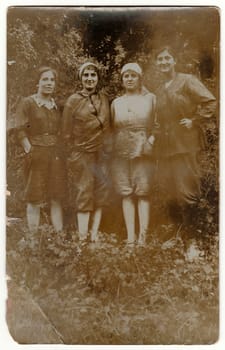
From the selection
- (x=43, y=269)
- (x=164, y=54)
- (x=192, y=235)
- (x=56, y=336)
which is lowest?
(x=56, y=336)

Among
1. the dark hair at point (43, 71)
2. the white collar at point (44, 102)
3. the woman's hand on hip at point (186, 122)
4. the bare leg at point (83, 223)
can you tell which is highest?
the dark hair at point (43, 71)

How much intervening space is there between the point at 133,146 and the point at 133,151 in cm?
2

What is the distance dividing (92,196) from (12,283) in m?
0.56

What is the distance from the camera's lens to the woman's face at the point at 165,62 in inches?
72.1

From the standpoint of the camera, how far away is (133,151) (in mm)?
1827

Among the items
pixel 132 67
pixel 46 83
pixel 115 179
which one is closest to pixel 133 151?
pixel 115 179

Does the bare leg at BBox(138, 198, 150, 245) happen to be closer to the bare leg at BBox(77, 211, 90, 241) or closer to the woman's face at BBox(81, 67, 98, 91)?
the bare leg at BBox(77, 211, 90, 241)

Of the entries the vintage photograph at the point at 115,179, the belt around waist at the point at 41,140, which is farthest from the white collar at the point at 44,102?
the belt around waist at the point at 41,140

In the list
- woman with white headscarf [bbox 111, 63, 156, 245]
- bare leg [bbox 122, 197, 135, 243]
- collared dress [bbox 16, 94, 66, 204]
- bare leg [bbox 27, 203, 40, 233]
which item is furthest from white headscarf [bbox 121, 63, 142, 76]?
bare leg [bbox 27, 203, 40, 233]

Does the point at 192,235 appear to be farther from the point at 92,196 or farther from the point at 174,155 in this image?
the point at 92,196

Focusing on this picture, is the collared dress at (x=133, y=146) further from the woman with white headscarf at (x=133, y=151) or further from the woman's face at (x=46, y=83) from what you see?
the woman's face at (x=46, y=83)

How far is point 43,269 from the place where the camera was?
1829 millimetres

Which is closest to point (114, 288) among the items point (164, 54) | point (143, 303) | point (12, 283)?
point (143, 303)

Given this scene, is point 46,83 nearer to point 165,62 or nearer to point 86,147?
point 86,147
